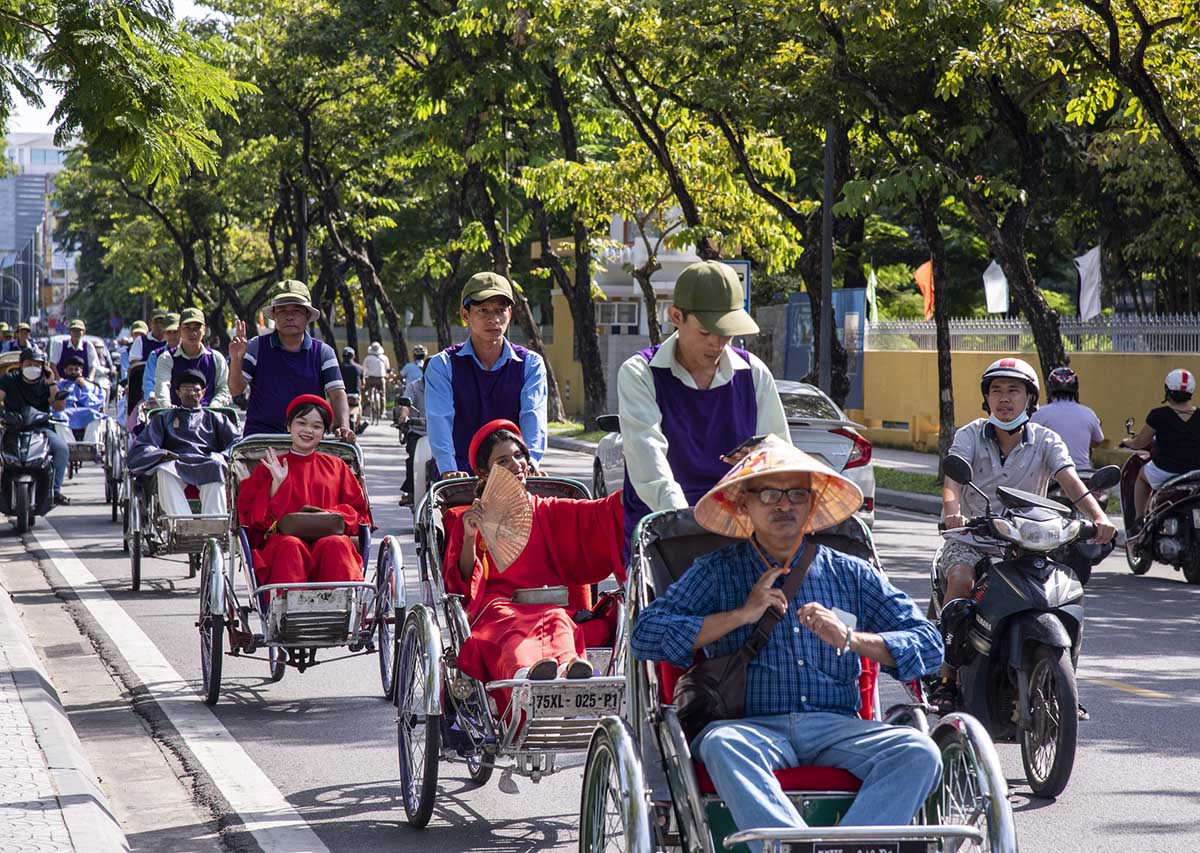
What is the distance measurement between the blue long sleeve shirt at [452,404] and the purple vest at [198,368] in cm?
586

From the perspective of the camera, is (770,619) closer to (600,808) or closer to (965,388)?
(600,808)

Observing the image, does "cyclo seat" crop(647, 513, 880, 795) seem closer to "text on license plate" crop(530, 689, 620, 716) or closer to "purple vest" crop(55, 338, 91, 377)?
"text on license plate" crop(530, 689, 620, 716)

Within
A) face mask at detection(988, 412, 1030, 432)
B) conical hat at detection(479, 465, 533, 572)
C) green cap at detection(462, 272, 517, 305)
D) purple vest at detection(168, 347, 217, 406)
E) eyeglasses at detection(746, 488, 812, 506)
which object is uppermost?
green cap at detection(462, 272, 517, 305)

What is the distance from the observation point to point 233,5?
131ft

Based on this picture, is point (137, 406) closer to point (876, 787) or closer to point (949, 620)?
point (949, 620)

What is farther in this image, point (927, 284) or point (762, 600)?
point (927, 284)

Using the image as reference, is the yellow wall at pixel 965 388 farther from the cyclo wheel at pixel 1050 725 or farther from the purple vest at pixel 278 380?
the cyclo wheel at pixel 1050 725

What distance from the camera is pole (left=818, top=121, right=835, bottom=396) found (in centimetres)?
2252

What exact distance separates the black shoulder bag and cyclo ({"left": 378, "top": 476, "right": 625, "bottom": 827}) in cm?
107

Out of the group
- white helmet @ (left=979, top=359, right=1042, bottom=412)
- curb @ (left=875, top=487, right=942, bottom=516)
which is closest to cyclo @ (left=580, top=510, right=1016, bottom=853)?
white helmet @ (left=979, top=359, right=1042, bottom=412)

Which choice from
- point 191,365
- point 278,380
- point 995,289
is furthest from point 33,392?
point 995,289

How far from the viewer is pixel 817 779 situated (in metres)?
4.25

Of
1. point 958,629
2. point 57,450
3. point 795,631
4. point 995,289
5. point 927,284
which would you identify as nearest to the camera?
point 795,631

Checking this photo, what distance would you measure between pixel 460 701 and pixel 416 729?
11.3 inches
